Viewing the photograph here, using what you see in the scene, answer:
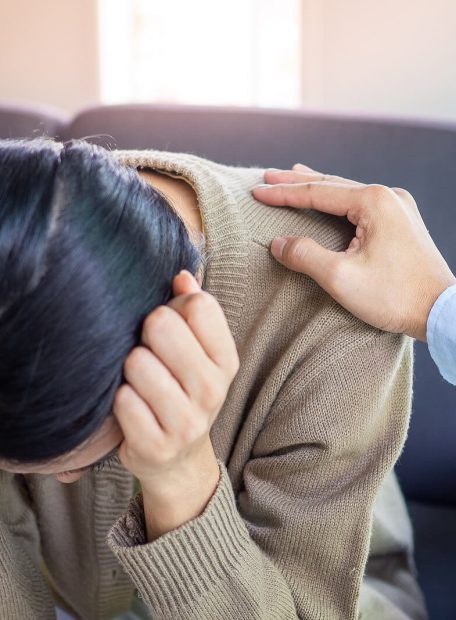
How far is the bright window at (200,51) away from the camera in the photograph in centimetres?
199

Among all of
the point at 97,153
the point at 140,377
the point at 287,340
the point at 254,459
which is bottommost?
the point at 254,459

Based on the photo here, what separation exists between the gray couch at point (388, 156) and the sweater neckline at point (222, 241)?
0.52 metres

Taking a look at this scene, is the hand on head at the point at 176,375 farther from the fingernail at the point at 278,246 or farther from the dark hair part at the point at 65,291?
the fingernail at the point at 278,246

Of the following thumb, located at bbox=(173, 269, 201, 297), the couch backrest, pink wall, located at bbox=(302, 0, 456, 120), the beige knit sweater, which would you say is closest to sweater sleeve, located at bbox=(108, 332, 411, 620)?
the beige knit sweater

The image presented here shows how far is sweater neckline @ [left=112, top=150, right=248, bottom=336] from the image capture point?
2.46 ft

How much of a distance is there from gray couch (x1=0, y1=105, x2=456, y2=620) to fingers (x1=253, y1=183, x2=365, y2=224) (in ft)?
1.59

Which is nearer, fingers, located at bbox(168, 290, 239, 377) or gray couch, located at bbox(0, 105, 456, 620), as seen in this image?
fingers, located at bbox(168, 290, 239, 377)

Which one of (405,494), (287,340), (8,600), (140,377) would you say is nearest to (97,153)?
(140,377)

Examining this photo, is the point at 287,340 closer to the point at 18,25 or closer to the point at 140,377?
the point at 140,377

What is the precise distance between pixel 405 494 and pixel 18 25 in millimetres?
1570

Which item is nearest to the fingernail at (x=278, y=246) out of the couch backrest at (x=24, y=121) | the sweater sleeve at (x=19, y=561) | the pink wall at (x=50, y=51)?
the sweater sleeve at (x=19, y=561)

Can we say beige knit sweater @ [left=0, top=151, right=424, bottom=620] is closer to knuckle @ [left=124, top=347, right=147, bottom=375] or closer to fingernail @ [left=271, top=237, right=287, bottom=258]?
fingernail @ [left=271, top=237, right=287, bottom=258]

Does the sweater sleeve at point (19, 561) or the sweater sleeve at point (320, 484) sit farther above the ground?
the sweater sleeve at point (320, 484)

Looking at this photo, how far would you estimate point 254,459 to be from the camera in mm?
790
